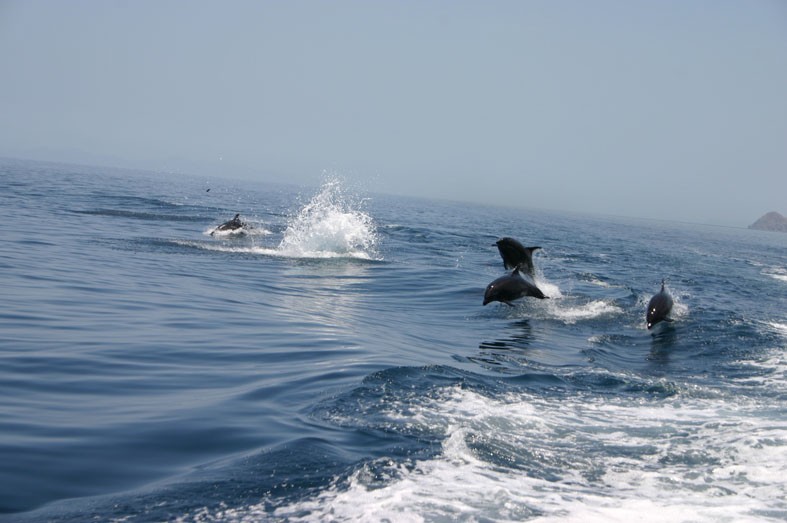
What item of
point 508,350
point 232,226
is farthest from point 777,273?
point 508,350

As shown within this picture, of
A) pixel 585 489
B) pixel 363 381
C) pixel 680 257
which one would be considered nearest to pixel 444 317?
pixel 363 381

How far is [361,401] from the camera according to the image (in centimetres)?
806

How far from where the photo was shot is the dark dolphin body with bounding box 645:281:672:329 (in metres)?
15.7

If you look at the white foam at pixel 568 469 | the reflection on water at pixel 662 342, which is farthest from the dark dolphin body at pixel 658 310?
the white foam at pixel 568 469

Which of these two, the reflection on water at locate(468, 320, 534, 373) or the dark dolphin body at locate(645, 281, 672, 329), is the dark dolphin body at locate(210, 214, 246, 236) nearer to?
the reflection on water at locate(468, 320, 534, 373)

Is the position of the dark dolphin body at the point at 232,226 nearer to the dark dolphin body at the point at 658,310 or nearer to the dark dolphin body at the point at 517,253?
the dark dolphin body at the point at 517,253

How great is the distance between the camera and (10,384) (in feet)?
25.5

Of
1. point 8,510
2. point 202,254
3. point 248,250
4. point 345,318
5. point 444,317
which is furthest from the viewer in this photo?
point 248,250

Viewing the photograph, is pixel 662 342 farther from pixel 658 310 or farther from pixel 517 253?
pixel 517 253

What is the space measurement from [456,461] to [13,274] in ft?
40.9

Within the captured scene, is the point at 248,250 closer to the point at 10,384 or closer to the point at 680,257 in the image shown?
the point at 10,384

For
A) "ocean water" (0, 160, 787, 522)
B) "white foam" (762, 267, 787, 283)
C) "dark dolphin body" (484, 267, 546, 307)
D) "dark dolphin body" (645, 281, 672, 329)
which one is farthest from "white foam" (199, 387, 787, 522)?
"white foam" (762, 267, 787, 283)

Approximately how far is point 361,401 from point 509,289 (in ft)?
29.7

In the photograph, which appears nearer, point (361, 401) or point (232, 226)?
point (361, 401)
